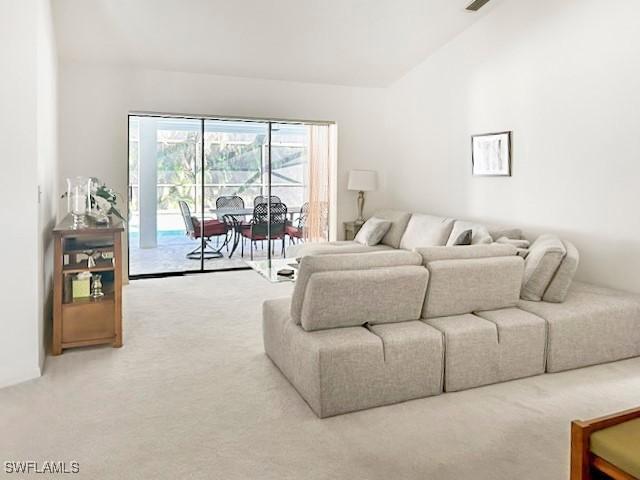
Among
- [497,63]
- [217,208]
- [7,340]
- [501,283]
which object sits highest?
[497,63]

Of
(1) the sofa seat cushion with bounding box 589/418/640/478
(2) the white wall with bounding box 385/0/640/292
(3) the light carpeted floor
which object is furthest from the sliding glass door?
(1) the sofa seat cushion with bounding box 589/418/640/478

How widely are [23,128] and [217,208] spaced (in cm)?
355

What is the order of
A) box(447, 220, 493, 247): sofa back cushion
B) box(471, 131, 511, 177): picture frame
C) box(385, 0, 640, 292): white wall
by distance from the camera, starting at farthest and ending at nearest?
1. box(471, 131, 511, 177): picture frame
2. box(447, 220, 493, 247): sofa back cushion
3. box(385, 0, 640, 292): white wall

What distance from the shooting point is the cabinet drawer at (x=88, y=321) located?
3.40m

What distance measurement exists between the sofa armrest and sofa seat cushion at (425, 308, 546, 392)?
63mm

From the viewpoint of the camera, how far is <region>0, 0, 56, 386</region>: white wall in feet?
9.18

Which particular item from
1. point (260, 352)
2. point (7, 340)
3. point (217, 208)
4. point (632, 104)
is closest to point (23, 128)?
point (7, 340)

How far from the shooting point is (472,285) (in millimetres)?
3027

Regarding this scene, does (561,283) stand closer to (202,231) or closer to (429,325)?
(429,325)

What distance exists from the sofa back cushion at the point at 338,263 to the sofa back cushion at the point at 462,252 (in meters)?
0.08

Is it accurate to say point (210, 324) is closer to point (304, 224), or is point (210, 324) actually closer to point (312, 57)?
point (304, 224)

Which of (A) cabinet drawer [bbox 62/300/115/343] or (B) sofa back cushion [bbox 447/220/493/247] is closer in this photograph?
(A) cabinet drawer [bbox 62/300/115/343]

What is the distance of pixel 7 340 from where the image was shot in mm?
2865

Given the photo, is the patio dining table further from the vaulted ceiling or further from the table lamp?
the vaulted ceiling
